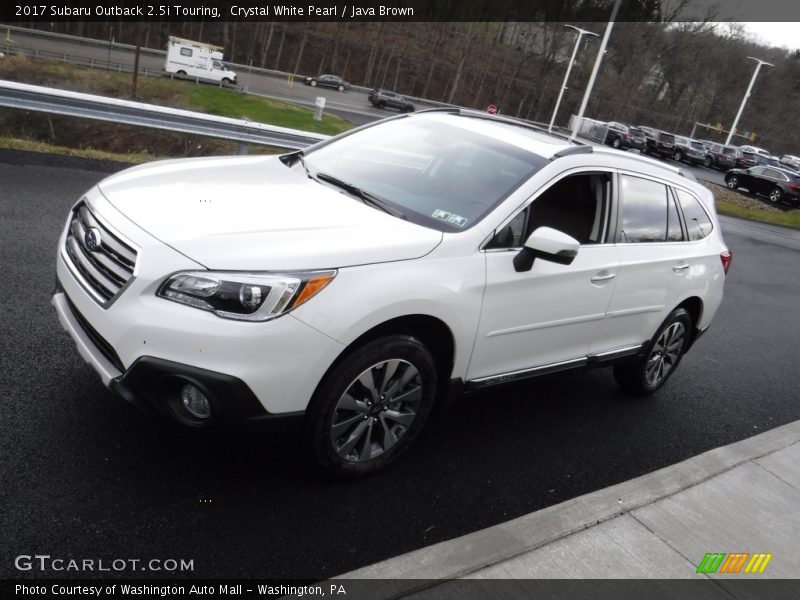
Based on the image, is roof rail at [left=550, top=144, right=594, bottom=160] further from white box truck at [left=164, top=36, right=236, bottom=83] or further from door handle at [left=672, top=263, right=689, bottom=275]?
white box truck at [left=164, top=36, right=236, bottom=83]

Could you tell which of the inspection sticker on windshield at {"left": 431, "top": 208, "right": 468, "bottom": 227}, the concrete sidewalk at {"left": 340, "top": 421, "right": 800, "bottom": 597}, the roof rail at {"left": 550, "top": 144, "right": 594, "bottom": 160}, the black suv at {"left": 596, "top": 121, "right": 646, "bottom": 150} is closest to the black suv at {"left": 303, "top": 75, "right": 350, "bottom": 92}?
the black suv at {"left": 596, "top": 121, "right": 646, "bottom": 150}

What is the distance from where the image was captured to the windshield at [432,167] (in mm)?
3868

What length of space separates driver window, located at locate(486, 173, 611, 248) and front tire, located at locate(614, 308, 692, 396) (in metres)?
1.27

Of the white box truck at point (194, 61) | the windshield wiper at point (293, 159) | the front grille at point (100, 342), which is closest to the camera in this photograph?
the front grille at point (100, 342)

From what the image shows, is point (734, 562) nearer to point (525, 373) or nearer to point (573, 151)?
point (525, 373)

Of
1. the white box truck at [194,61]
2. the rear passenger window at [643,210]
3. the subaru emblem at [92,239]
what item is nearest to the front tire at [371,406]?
the subaru emblem at [92,239]

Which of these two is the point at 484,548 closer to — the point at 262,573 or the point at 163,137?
the point at 262,573

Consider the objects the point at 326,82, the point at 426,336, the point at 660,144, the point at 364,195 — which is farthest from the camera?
the point at 326,82

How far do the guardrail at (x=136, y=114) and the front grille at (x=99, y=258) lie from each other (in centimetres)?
577

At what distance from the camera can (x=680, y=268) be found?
5.12 metres

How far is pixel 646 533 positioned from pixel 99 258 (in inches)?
123

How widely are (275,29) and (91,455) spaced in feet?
249

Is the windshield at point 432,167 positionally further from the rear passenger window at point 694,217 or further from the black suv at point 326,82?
the black suv at point 326,82

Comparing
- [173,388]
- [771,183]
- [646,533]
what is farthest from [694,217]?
[771,183]
